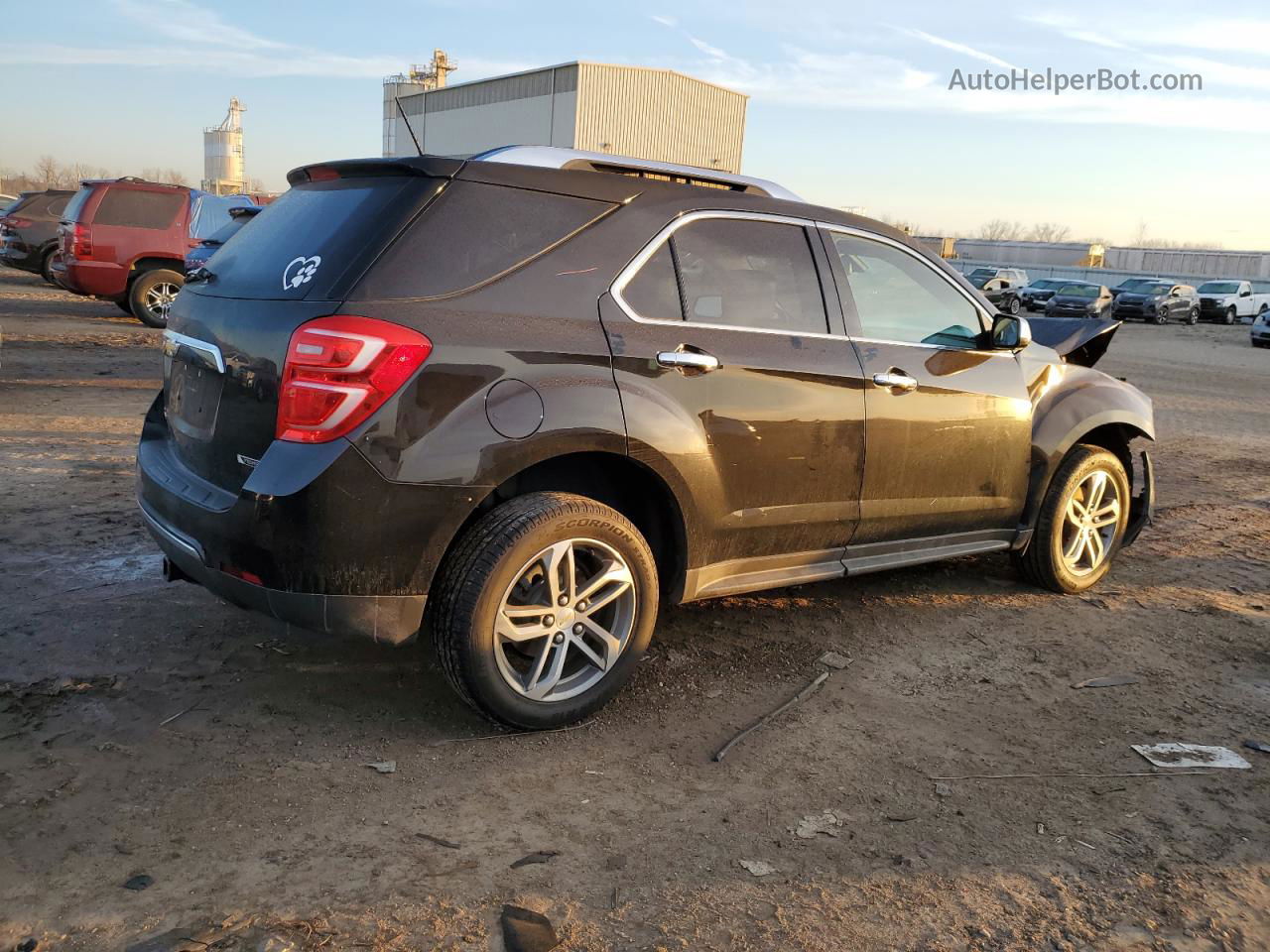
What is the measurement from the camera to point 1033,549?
534 centimetres

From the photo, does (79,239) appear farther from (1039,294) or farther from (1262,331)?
(1039,294)

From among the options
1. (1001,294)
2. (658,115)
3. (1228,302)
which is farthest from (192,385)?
(658,115)

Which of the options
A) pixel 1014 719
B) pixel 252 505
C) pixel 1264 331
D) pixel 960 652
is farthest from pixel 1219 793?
pixel 1264 331

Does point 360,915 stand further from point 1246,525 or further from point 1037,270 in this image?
point 1037,270

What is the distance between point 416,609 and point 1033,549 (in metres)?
3.32

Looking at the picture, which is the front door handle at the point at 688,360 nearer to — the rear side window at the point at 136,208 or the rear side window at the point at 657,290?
the rear side window at the point at 657,290

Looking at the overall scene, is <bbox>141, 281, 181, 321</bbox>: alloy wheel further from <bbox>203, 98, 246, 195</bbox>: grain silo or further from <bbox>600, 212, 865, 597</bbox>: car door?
<bbox>203, 98, 246, 195</bbox>: grain silo

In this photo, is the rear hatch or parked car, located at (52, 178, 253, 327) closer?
the rear hatch

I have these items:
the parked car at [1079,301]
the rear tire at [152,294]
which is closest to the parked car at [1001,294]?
the parked car at [1079,301]

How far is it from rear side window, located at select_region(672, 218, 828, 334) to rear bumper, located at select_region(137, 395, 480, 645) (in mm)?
1224

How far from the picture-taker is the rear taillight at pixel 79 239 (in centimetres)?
1513

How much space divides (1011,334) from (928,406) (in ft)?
1.98

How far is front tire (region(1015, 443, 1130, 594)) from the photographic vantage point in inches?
207

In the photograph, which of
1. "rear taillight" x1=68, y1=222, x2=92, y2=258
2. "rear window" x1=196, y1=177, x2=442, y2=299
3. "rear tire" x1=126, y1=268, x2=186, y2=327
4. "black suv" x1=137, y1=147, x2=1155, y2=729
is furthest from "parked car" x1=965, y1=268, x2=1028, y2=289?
"rear window" x1=196, y1=177, x2=442, y2=299
